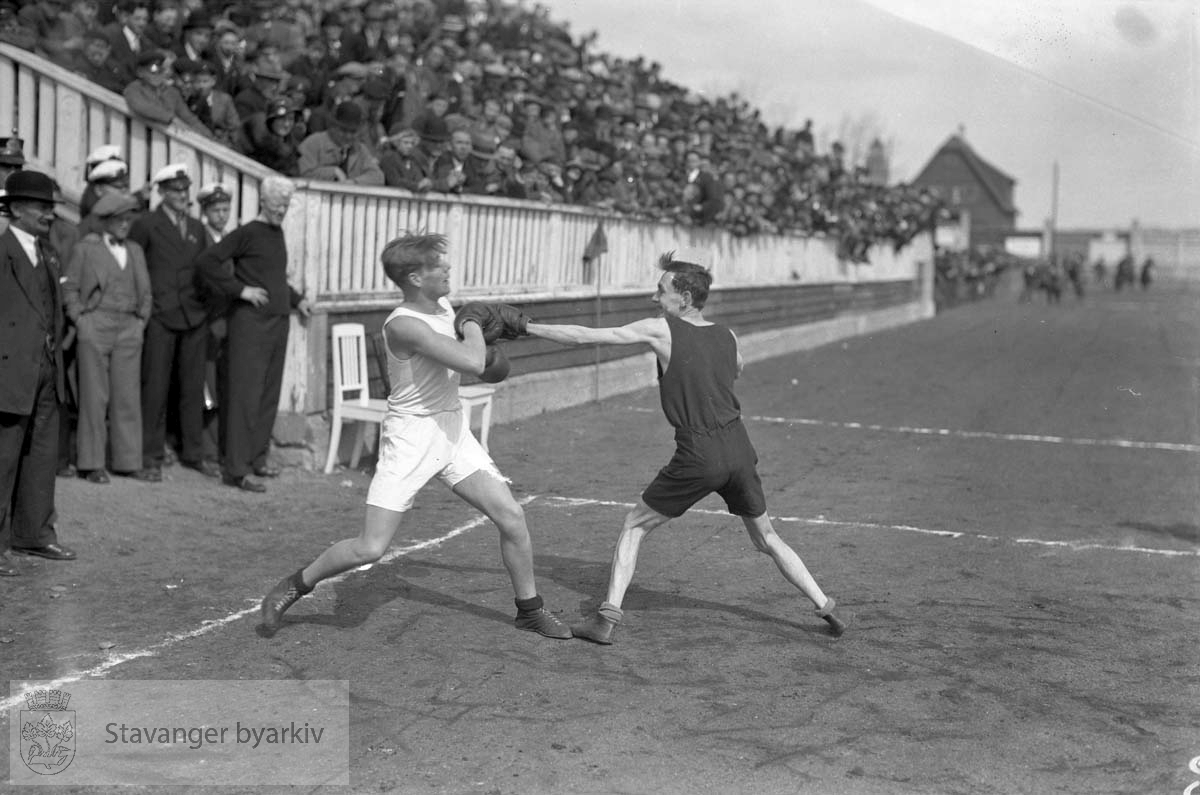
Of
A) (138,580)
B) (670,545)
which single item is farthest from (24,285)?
(670,545)

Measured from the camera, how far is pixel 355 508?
9961mm

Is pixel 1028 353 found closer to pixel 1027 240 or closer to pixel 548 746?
pixel 548 746

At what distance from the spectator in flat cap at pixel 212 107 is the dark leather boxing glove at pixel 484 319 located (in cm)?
634

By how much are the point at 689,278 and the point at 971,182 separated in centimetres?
10147

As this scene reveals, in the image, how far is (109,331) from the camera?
32.0 ft

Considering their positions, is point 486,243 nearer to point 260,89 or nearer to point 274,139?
point 260,89

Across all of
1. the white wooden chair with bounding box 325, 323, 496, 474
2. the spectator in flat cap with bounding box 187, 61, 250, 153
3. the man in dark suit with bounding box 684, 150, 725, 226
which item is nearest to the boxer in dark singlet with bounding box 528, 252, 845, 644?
the white wooden chair with bounding box 325, 323, 496, 474

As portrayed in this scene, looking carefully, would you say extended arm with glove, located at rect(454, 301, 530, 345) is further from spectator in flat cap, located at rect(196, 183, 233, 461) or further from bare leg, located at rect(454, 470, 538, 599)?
spectator in flat cap, located at rect(196, 183, 233, 461)

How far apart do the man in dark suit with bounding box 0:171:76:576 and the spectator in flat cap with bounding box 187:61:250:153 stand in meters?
3.93

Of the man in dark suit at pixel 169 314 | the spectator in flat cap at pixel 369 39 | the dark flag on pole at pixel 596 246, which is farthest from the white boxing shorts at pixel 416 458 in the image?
the dark flag on pole at pixel 596 246

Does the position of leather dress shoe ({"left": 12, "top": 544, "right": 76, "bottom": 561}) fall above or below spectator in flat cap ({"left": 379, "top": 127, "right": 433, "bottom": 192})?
below

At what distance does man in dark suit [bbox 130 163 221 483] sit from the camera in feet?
33.5

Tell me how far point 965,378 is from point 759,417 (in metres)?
6.65
